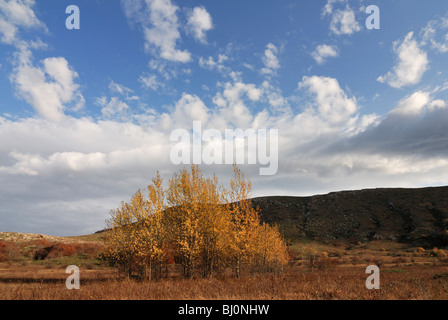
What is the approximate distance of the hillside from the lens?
2884 inches

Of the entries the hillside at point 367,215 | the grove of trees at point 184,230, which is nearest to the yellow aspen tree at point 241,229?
the grove of trees at point 184,230

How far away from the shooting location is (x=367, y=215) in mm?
88250

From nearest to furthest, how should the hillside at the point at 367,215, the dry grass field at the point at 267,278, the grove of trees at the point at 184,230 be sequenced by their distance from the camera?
the dry grass field at the point at 267,278 → the grove of trees at the point at 184,230 → the hillside at the point at 367,215

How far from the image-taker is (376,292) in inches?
468

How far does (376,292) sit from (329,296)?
2428 mm

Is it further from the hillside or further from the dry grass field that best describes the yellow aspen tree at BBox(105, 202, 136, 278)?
the hillside

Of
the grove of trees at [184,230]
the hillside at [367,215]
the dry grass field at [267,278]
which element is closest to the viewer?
the dry grass field at [267,278]

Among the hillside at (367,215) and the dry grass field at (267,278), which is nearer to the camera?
the dry grass field at (267,278)

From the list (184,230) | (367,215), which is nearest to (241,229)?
(184,230)

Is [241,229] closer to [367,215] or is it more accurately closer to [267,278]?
[267,278]

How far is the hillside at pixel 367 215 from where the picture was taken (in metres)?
73.2

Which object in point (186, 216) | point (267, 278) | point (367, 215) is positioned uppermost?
point (186, 216)

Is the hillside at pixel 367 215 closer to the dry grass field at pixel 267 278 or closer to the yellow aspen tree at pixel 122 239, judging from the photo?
the dry grass field at pixel 267 278

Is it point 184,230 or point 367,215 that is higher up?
point 184,230
